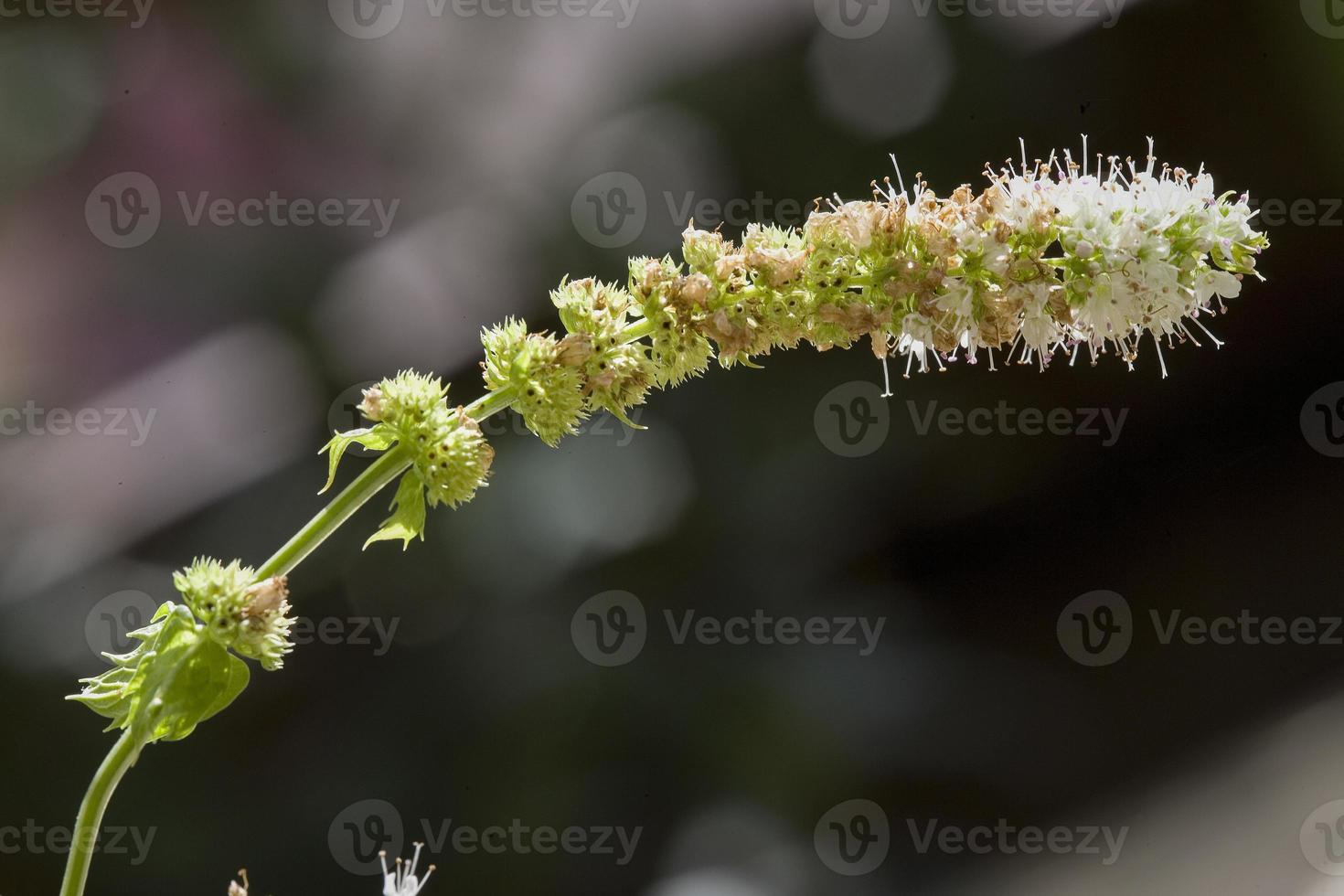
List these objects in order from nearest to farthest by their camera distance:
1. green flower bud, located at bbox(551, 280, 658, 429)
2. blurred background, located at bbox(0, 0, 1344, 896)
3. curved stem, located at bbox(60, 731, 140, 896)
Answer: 1. curved stem, located at bbox(60, 731, 140, 896)
2. green flower bud, located at bbox(551, 280, 658, 429)
3. blurred background, located at bbox(0, 0, 1344, 896)

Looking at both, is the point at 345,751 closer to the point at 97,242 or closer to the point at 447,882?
the point at 447,882

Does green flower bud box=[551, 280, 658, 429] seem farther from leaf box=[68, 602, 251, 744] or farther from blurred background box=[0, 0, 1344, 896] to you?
blurred background box=[0, 0, 1344, 896]

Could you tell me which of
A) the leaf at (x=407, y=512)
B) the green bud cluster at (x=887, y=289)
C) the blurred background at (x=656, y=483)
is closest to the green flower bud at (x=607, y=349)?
the green bud cluster at (x=887, y=289)

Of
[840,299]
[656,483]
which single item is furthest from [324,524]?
[656,483]

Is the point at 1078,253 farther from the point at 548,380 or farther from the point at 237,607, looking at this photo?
the point at 237,607

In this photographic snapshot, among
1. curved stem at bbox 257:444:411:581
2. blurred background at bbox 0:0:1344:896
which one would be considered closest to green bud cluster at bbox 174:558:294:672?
curved stem at bbox 257:444:411:581

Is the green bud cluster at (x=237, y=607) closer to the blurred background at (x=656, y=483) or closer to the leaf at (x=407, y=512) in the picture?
the leaf at (x=407, y=512)

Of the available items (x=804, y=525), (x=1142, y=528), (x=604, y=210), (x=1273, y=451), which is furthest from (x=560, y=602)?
(x=1273, y=451)
